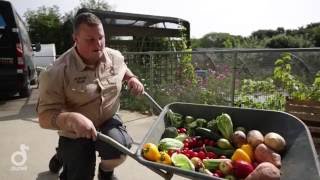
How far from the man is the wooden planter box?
8.45 ft

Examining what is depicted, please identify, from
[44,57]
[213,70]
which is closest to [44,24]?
[44,57]

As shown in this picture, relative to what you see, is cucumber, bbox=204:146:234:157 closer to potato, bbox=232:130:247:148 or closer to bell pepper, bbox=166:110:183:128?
potato, bbox=232:130:247:148

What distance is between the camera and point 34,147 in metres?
5.67

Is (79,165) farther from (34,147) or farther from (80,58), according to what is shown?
(34,147)

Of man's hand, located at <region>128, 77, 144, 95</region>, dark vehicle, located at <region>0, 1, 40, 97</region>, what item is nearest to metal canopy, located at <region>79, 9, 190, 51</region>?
dark vehicle, located at <region>0, 1, 40, 97</region>

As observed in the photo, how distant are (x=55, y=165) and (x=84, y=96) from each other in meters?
1.73

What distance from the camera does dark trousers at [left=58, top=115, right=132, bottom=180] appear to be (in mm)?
3123

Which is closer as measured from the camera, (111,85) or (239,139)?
(239,139)

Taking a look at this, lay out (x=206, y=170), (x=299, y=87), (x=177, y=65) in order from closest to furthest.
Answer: (x=206, y=170)
(x=299, y=87)
(x=177, y=65)

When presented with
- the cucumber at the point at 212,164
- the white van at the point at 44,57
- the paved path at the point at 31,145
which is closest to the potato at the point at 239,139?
the cucumber at the point at 212,164

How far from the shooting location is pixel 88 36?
2910mm

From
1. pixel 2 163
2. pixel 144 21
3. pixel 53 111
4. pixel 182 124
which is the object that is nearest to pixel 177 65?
pixel 144 21

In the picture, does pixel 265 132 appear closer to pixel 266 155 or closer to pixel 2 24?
pixel 266 155

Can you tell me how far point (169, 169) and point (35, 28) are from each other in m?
31.8
